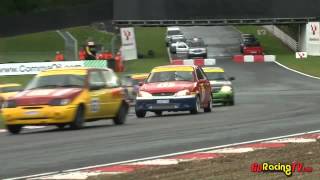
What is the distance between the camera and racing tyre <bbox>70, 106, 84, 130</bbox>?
18203 millimetres

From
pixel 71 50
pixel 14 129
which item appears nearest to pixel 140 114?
pixel 14 129

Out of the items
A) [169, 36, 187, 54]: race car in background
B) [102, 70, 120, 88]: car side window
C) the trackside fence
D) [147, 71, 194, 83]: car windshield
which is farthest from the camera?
the trackside fence

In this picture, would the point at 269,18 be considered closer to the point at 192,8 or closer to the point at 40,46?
the point at 192,8

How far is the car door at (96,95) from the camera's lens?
1894cm

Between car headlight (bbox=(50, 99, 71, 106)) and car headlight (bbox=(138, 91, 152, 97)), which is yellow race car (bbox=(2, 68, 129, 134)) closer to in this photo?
car headlight (bbox=(50, 99, 71, 106))

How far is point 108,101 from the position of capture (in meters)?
19.8

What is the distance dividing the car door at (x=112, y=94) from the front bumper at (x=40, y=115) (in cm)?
192

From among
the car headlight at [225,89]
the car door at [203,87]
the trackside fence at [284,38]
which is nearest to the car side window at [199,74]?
the car door at [203,87]

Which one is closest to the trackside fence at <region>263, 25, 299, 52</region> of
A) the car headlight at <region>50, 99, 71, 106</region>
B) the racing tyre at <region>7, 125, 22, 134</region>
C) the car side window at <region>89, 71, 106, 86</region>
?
the car side window at <region>89, 71, 106, 86</region>

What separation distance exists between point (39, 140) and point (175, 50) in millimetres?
58786

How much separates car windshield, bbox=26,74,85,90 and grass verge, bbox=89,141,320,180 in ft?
25.0

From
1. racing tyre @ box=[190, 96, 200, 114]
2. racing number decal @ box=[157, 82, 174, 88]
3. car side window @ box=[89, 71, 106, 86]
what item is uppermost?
car side window @ box=[89, 71, 106, 86]

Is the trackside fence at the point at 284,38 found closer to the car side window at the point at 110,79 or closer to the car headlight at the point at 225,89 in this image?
the car headlight at the point at 225,89

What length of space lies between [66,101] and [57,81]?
118 centimetres
